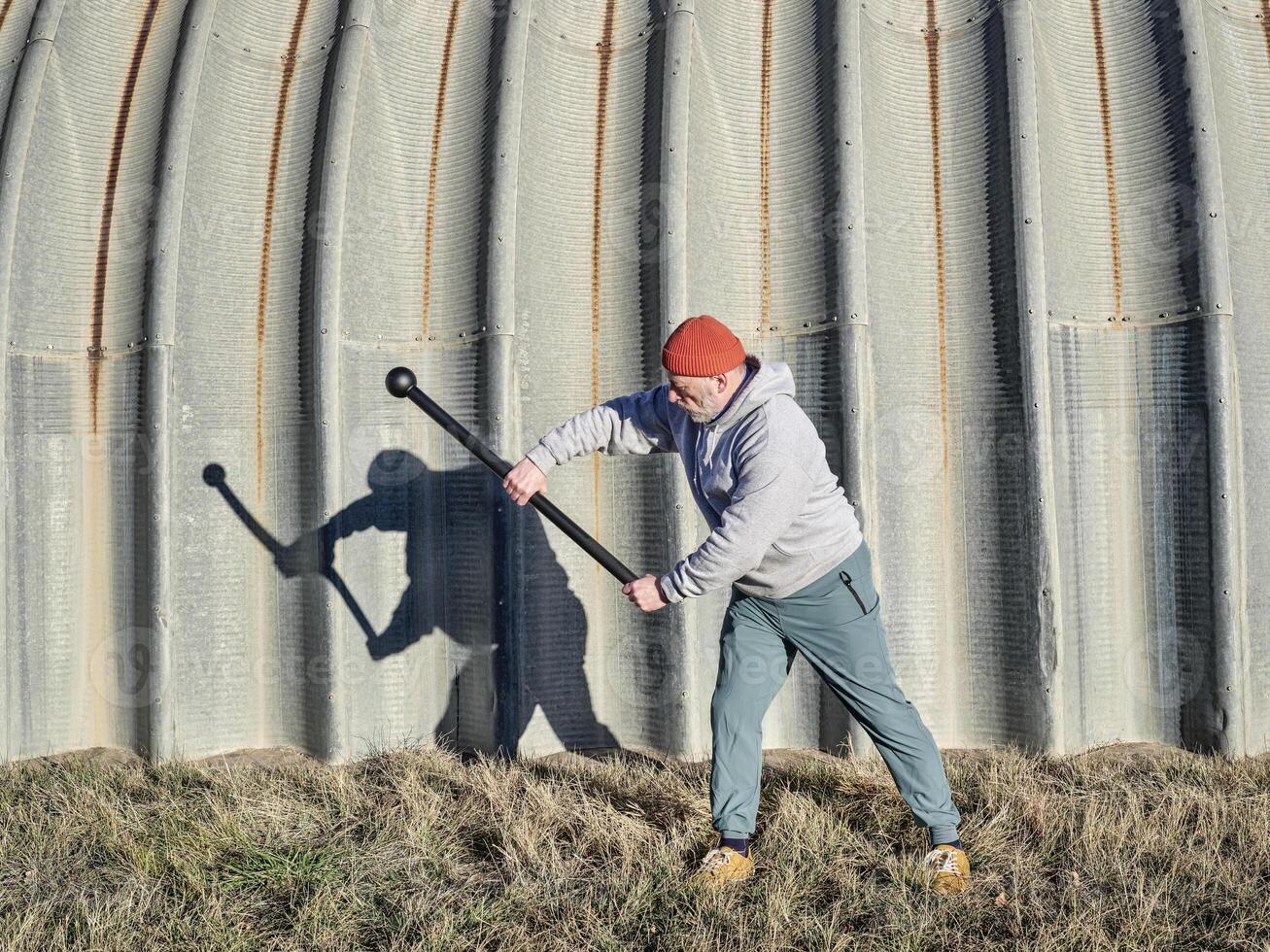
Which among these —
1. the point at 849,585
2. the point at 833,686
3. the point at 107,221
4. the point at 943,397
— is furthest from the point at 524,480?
the point at 107,221

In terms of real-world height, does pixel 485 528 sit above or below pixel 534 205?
below

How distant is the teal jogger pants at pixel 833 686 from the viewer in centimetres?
339

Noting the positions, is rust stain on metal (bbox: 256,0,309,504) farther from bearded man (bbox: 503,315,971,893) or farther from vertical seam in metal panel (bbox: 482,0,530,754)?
bearded man (bbox: 503,315,971,893)

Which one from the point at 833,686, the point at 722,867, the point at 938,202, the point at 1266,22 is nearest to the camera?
the point at 722,867

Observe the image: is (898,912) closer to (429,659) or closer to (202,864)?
(202,864)

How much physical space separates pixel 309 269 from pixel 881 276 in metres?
3.07

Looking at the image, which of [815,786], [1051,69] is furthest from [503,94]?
[815,786]

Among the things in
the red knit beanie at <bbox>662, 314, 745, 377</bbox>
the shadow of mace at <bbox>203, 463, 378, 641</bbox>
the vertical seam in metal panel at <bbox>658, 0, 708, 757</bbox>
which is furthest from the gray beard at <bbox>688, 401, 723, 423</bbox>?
the shadow of mace at <bbox>203, 463, 378, 641</bbox>

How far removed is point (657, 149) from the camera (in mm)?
5059

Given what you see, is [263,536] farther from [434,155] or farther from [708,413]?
[708,413]

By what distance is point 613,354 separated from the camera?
503cm

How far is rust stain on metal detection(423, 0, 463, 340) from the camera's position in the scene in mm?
5145

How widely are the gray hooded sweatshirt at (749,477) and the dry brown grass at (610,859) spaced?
1.04 metres

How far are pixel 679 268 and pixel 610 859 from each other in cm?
288
